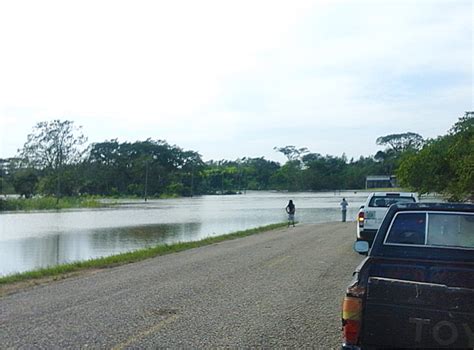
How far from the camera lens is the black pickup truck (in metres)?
4.87

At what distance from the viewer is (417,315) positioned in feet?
16.1

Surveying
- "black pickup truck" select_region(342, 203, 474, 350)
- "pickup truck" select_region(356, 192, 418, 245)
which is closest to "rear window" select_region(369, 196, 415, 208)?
"pickup truck" select_region(356, 192, 418, 245)

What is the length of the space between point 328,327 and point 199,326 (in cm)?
162

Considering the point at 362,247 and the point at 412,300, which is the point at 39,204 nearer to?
the point at 362,247

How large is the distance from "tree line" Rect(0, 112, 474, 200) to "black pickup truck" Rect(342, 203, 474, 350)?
24528mm

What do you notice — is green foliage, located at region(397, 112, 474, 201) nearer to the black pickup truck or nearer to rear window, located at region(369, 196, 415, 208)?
rear window, located at region(369, 196, 415, 208)

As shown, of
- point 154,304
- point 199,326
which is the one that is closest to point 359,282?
point 199,326

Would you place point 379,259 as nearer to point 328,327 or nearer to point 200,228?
point 328,327

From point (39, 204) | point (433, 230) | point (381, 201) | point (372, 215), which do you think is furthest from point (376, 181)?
point (433, 230)

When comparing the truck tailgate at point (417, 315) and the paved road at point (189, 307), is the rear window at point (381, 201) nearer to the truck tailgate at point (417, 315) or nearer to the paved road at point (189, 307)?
the paved road at point (189, 307)

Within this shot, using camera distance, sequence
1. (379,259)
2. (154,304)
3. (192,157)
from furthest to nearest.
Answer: (192,157) < (154,304) < (379,259)

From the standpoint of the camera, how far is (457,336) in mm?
4875

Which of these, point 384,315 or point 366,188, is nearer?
point 384,315

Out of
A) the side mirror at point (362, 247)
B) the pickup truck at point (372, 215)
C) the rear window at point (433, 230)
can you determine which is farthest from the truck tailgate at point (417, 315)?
the pickup truck at point (372, 215)
